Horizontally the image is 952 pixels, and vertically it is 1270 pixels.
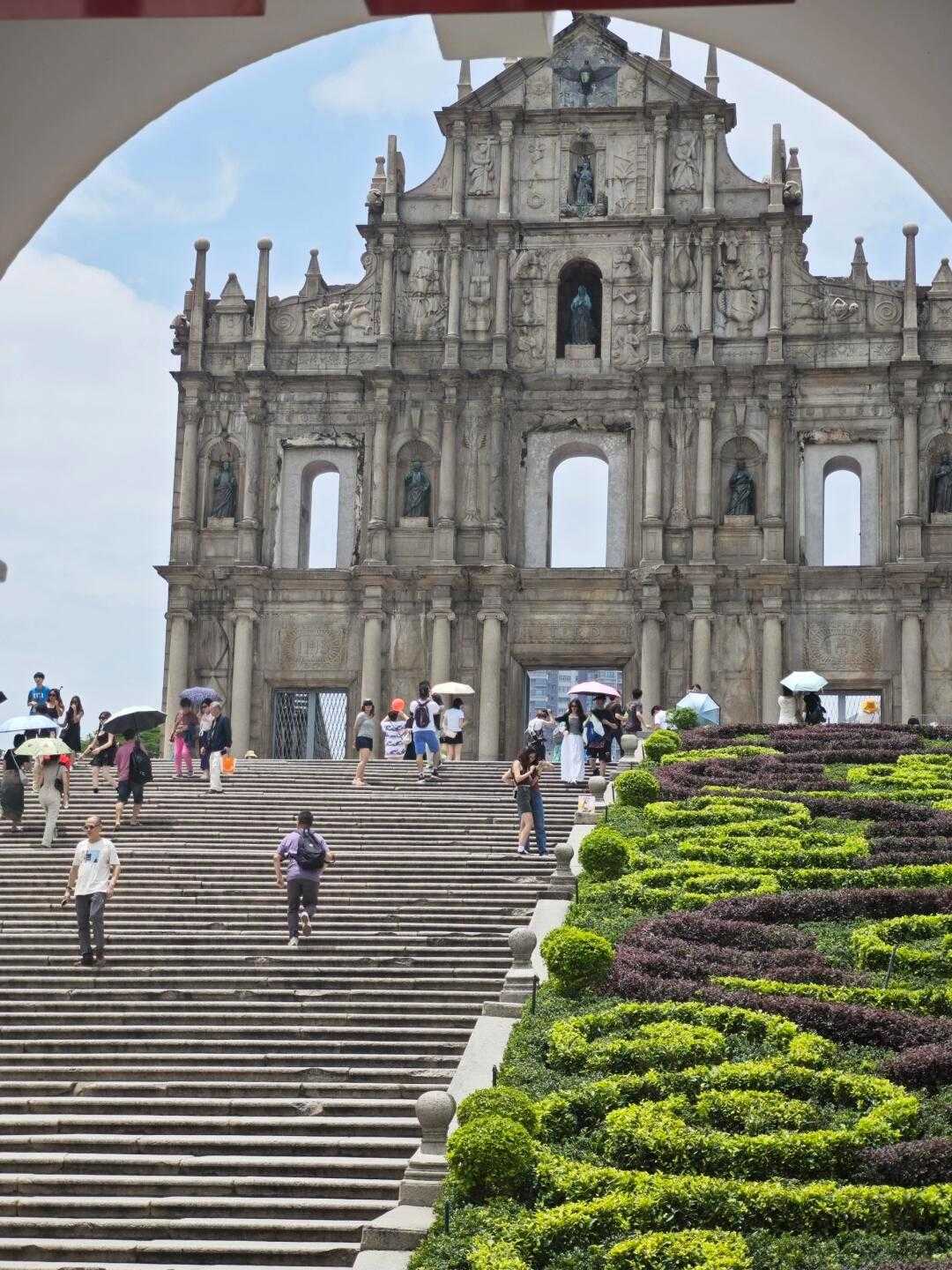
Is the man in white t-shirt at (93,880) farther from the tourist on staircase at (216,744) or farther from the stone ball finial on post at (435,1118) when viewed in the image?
the tourist on staircase at (216,744)

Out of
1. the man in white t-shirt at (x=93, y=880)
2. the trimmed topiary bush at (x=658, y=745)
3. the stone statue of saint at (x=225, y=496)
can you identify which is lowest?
the man in white t-shirt at (x=93, y=880)

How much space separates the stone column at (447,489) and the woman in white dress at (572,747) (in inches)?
409

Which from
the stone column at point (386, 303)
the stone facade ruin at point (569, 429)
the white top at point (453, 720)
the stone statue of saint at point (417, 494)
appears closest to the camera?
the white top at point (453, 720)

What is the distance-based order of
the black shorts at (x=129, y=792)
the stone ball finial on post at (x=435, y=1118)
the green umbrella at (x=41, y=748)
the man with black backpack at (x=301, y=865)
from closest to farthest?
the stone ball finial on post at (x=435, y=1118) < the man with black backpack at (x=301, y=865) < the green umbrella at (x=41, y=748) < the black shorts at (x=129, y=792)

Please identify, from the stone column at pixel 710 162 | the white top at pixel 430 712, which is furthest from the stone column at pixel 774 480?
the white top at pixel 430 712

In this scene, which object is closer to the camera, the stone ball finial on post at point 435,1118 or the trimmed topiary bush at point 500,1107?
the trimmed topiary bush at point 500,1107

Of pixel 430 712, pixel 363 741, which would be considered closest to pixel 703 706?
pixel 430 712

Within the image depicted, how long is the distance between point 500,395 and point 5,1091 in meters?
26.6

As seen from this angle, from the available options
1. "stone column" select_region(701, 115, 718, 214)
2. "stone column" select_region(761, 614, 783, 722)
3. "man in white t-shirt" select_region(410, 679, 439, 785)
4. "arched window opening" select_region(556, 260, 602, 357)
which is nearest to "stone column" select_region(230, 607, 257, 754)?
"man in white t-shirt" select_region(410, 679, 439, 785)

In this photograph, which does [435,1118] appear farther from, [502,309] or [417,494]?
[502,309]

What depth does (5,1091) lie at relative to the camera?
61.1 feet

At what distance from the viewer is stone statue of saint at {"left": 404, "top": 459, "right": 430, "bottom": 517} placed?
43.2 m

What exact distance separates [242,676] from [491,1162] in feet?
95.4

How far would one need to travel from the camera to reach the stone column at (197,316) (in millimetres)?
44219
